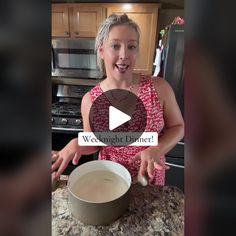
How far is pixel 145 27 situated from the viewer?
0.26 meters

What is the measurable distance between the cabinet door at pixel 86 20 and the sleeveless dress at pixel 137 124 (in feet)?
0.21

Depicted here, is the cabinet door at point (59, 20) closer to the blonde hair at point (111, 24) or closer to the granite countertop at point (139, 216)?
the blonde hair at point (111, 24)

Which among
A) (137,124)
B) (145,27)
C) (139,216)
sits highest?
(145,27)

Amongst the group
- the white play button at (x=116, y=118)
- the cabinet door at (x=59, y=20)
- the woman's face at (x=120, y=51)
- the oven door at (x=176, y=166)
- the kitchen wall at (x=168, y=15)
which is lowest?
the oven door at (x=176, y=166)

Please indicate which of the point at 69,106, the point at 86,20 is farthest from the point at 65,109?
the point at 86,20

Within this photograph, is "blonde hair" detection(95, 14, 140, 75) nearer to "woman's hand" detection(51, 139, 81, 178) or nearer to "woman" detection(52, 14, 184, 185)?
"woman" detection(52, 14, 184, 185)

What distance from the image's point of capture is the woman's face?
0.85ft

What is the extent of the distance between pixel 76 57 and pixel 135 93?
0.11m

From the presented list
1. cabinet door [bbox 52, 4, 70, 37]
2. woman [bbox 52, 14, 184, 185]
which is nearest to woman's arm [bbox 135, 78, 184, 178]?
woman [bbox 52, 14, 184, 185]

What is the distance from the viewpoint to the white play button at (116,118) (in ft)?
0.89

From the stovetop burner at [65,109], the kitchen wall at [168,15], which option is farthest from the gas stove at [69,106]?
the kitchen wall at [168,15]

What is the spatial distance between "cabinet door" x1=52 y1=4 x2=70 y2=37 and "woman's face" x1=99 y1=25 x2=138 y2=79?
0.05 m

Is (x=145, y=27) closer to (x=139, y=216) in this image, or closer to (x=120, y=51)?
(x=120, y=51)
